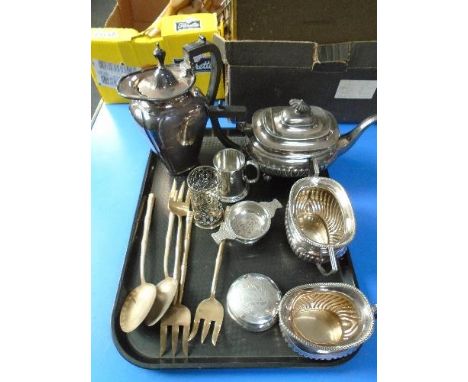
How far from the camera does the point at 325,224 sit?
67 cm

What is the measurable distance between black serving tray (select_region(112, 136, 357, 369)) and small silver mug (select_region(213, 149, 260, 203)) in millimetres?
29

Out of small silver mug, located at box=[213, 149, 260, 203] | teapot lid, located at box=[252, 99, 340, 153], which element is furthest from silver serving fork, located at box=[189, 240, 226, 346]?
teapot lid, located at box=[252, 99, 340, 153]

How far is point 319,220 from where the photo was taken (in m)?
0.68

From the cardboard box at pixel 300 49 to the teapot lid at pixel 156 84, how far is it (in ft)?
0.64

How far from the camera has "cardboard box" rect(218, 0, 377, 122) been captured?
2.39ft

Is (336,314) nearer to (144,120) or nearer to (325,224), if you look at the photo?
(325,224)

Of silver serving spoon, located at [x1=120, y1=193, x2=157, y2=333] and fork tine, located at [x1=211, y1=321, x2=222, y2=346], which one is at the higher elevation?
silver serving spoon, located at [x1=120, y1=193, x2=157, y2=333]

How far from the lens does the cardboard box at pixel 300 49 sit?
0.73 metres

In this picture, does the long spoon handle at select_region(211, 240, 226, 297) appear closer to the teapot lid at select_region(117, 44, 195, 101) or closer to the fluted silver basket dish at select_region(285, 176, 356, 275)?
the fluted silver basket dish at select_region(285, 176, 356, 275)

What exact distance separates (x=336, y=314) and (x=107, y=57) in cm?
81

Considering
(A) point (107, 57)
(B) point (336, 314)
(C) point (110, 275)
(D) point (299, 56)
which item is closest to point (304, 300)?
(B) point (336, 314)

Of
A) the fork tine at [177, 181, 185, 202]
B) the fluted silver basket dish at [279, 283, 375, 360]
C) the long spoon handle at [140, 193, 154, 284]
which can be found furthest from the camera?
the fork tine at [177, 181, 185, 202]

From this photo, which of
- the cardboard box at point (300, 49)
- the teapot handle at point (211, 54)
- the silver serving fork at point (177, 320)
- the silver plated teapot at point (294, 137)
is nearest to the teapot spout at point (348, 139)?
the silver plated teapot at point (294, 137)

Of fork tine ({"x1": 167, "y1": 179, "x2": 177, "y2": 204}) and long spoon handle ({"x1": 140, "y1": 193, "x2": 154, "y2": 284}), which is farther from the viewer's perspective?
fork tine ({"x1": 167, "y1": 179, "x2": 177, "y2": 204})
